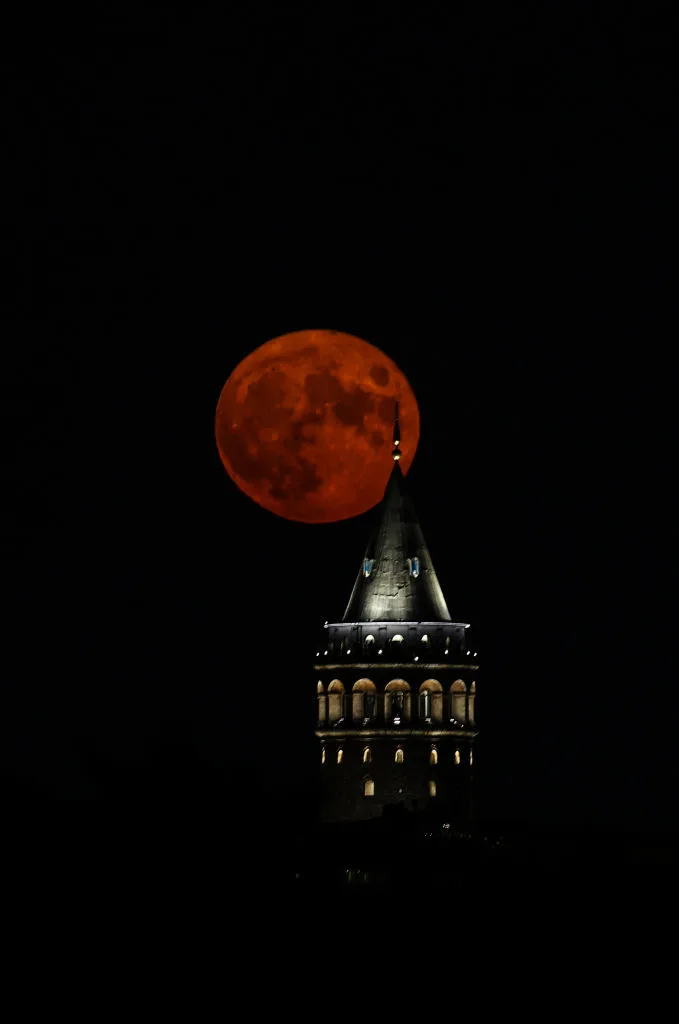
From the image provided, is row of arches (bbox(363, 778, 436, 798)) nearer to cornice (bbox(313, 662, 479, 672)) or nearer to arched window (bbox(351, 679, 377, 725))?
arched window (bbox(351, 679, 377, 725))

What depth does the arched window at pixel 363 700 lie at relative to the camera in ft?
412

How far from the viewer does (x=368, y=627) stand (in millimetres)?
125875

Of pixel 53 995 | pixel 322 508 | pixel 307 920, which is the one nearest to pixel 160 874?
pixel 307 920

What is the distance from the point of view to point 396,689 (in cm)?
12562

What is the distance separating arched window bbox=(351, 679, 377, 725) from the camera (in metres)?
126

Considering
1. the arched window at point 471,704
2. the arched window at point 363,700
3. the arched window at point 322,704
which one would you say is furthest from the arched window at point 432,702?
the arched window at point 322,704

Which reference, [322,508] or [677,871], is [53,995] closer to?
[677,871]

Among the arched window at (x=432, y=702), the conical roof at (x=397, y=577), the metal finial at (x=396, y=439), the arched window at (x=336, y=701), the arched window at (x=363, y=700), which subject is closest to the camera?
the metal finial at (x=396, y=439)

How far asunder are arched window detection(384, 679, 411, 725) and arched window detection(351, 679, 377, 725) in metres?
0.52

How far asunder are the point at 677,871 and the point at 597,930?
11.8 metres

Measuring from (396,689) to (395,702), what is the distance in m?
0.49

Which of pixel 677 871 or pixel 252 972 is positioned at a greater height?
pixel 677 871

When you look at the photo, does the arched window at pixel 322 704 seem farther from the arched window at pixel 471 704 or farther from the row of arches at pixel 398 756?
the arched window at pixel 471 704

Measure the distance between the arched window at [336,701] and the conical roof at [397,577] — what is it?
8.16 feet
